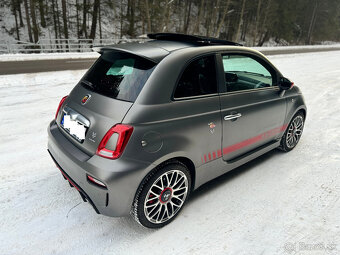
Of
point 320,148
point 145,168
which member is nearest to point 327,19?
point 320,148

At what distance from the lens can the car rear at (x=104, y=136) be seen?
2.12 meters

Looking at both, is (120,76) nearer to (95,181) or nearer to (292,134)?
(95,181)

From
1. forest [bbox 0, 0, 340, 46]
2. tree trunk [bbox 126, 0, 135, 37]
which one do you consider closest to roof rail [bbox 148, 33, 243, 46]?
forest [bbox 0, 0, 340, 46]

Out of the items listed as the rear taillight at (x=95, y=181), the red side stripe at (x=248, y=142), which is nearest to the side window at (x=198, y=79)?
the red side stripe at (x=248, y=142)

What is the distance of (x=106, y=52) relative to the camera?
2852 millimetres

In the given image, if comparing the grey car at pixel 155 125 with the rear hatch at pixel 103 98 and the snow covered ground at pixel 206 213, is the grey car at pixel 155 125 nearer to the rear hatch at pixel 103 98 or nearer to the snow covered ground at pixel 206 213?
the rear hatch at pixel 103 98

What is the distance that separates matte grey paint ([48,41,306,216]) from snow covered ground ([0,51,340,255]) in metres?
0.38

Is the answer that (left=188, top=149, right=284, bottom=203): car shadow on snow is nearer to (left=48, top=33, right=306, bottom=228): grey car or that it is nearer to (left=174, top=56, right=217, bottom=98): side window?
(left=48, top=33, right=306, bottom=228): grey car

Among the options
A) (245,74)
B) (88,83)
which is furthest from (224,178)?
(88,83)

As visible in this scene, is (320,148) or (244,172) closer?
(244,172)

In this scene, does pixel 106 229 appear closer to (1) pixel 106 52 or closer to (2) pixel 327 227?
(1) pixel 106 52

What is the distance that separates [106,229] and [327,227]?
2.25 metres

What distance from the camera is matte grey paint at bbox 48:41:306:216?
2.15m

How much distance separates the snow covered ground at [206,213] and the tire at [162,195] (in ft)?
0.49
